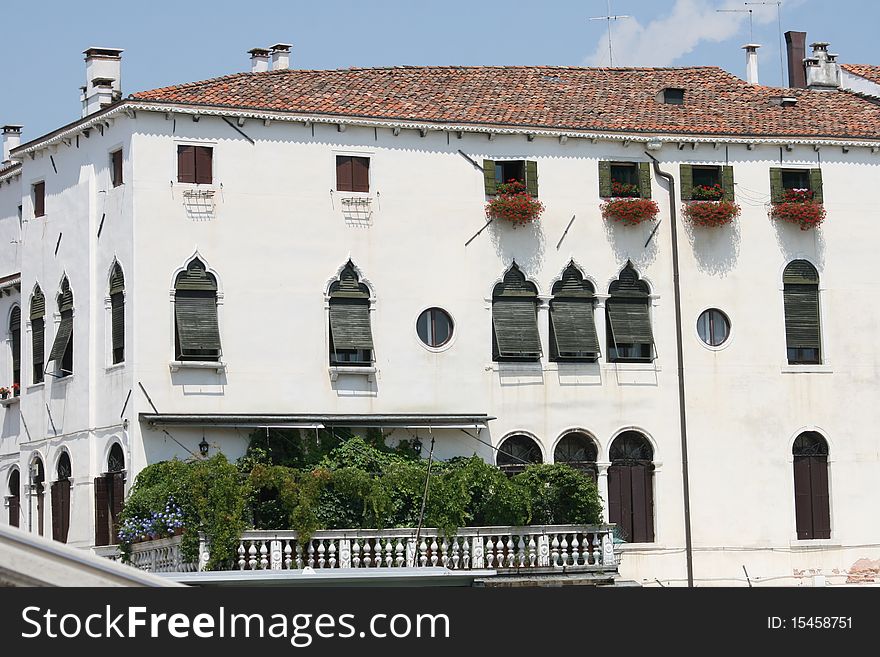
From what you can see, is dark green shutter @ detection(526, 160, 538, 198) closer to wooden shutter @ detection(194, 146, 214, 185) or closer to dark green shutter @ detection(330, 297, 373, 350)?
dark green shutter @ detection(330, 297, 373, 350)

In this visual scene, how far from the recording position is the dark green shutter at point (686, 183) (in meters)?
38.8

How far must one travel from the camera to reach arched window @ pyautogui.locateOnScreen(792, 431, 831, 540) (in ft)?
127

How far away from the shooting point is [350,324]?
36.2 metres

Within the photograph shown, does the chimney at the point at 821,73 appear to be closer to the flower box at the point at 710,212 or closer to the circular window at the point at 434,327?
the flower box at the point at 710,212

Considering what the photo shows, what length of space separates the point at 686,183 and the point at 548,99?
369 centimetres

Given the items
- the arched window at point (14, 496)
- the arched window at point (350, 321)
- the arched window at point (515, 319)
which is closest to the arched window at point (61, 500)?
the arched window at point (14, 496)

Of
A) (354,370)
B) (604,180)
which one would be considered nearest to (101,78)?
(354,370)

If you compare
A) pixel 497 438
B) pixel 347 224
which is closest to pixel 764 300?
pixel 497 438

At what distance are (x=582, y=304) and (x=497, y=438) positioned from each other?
344 centimetres

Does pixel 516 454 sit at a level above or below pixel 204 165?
below

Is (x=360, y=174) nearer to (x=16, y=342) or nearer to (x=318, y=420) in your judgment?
(x=318, y=420)

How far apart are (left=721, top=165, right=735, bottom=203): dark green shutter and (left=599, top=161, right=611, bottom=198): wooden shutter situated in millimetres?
2538

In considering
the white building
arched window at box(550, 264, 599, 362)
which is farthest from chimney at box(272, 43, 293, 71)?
arched window at box(550, 264, 599, 362)
